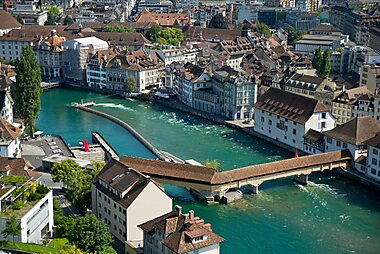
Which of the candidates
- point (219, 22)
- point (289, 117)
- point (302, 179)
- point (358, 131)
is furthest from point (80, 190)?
point (219, 22)

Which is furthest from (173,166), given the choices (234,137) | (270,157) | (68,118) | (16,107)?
(68,118)

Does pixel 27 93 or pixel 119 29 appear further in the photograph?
pixel 119 29

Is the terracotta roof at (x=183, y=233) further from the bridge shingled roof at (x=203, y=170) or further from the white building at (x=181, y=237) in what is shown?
the bridge shingled roof at (x=203, y=170)

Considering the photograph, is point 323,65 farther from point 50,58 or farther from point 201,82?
point 50,58

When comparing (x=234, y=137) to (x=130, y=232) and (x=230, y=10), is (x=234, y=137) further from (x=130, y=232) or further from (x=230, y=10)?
(x=230, y=10)

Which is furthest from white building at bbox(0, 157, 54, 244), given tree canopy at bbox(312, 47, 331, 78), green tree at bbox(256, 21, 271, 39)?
green tree at bbox(256, 21, 271, 39)

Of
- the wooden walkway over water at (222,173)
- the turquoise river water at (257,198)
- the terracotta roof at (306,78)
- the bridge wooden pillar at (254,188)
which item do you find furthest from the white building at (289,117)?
the bridge wooden pillar at (254,188)
